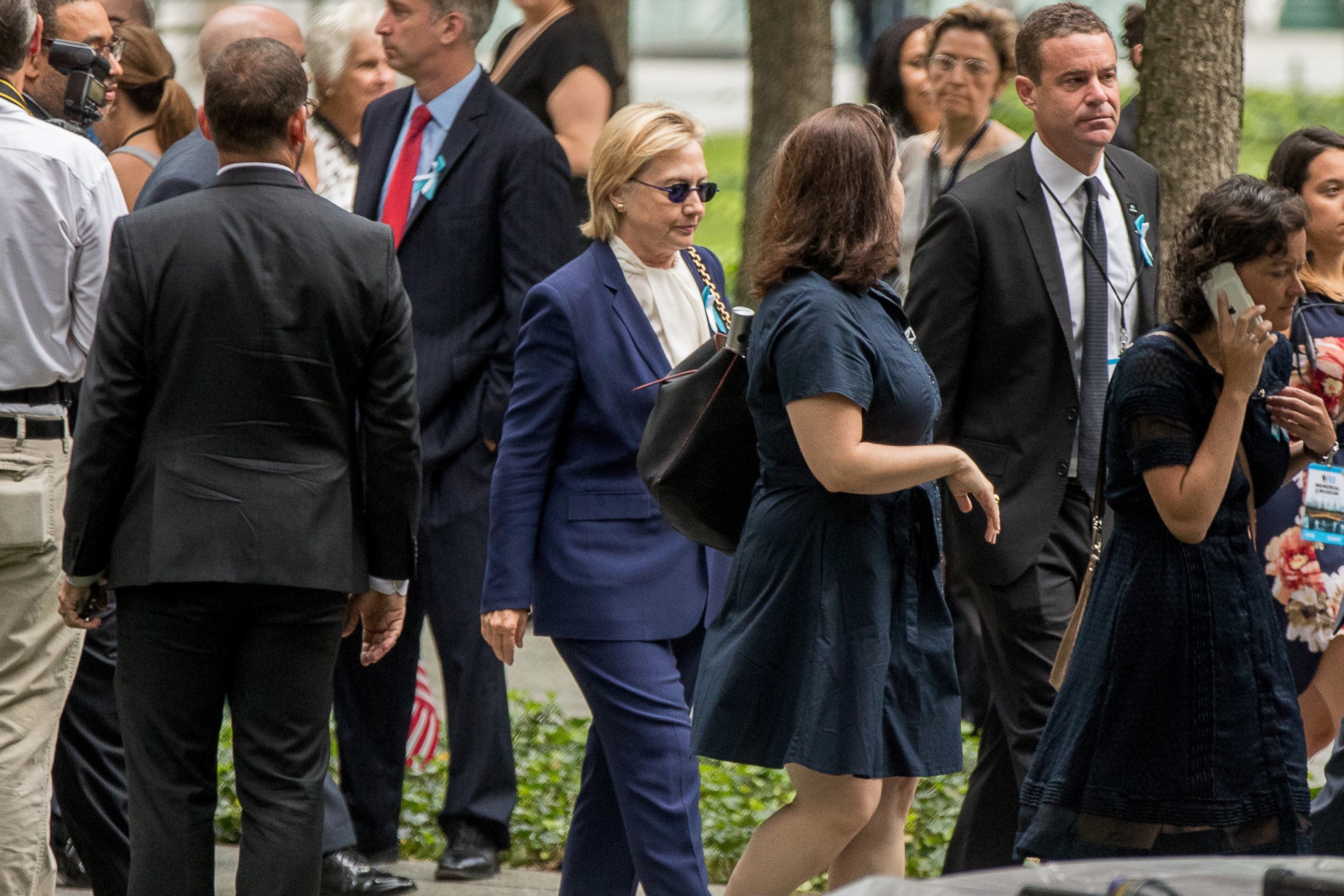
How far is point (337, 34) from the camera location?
645cm

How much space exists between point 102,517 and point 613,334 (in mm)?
1279

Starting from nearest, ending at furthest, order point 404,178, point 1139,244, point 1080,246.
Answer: point 1080,246 < point 1139,244 < point 404,178

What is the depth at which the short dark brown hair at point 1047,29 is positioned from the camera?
5145mm

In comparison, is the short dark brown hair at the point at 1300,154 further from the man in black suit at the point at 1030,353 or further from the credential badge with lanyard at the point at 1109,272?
the man in black suit at the point at 1030,353

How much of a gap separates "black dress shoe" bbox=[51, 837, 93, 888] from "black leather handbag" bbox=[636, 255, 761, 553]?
244 centimetres

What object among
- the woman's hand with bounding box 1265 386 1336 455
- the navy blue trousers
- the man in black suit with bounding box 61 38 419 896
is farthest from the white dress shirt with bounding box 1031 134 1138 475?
the man in black suit with bounding box 61 38 419 896

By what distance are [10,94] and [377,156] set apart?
1.52m

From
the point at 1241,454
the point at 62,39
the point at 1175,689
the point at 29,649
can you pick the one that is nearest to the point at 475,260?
the point at 62,39

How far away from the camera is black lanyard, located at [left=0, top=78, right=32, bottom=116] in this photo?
4543mm

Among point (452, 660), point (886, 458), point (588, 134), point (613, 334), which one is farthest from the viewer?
point (588, 134)

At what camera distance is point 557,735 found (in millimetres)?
6934

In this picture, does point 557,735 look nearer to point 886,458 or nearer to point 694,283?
point 694,283

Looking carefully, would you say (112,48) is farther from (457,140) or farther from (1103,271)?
(1103,271)

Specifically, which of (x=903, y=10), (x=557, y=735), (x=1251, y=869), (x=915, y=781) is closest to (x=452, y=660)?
(x=557, y=735)
